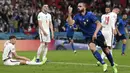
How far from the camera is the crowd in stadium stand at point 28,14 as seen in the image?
35.8 m

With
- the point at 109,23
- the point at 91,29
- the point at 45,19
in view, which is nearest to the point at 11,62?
the point at 45,19

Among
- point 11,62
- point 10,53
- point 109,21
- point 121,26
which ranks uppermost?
point 109,21

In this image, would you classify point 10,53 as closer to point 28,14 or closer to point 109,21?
point 109,21

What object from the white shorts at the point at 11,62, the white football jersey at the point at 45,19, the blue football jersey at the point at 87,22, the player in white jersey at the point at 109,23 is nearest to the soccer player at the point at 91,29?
the blue football jersey at the point at 87,22

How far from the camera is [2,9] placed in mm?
37000

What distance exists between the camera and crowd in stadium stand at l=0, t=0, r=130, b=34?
117 ft

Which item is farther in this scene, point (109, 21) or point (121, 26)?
point (121, 26)

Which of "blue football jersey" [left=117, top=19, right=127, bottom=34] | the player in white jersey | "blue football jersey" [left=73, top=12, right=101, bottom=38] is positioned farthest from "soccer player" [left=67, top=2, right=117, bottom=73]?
"blue football jersey" [left=117, top=19, right=127, bottom=34]

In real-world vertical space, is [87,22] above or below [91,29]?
above

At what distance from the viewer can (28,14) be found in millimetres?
38094

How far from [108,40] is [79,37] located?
14.1 metres

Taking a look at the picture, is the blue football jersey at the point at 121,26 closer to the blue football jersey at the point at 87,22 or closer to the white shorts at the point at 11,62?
the white shorts at the point at 11,62

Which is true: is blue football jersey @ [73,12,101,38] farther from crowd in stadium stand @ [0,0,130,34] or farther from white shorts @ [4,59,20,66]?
crowd in stadium stand @ [0,0,130,34]

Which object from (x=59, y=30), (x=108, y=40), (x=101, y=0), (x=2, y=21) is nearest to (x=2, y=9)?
(x=2, y=21)
